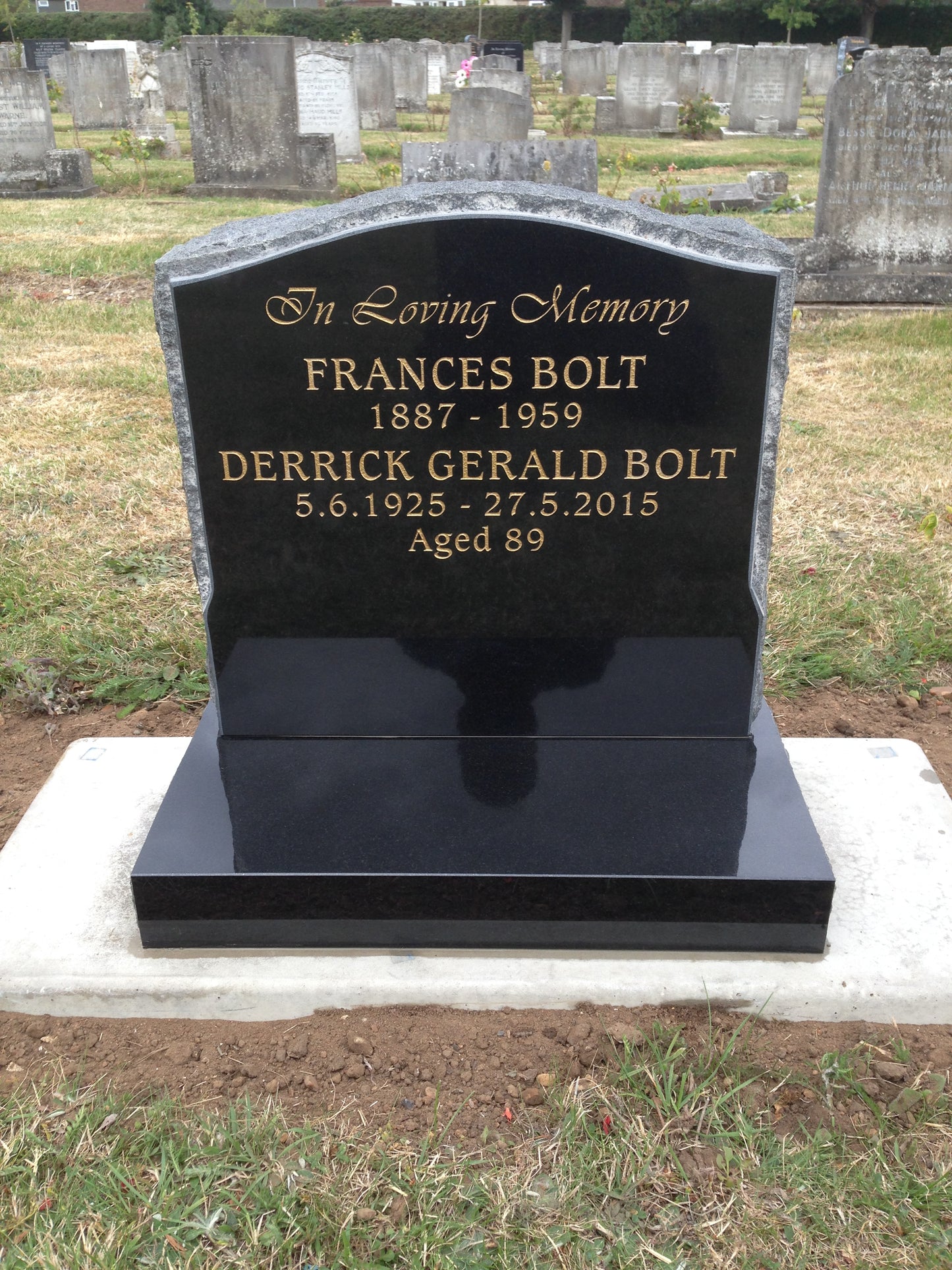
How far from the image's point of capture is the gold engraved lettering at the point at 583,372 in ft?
7.20

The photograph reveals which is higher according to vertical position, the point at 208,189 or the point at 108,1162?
the point at 208,189

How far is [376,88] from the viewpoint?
18.8 m

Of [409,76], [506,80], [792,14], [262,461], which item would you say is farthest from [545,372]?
[792,14]

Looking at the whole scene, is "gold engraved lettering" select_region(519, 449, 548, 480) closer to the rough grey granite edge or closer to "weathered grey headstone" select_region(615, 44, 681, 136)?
the rough grey granite edge

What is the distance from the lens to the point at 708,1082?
76.5 inches

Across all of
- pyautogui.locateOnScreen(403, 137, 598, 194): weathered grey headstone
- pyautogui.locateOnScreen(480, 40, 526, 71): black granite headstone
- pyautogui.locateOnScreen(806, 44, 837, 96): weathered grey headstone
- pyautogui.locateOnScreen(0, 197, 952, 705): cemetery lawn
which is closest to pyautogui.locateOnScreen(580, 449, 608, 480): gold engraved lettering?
pyautogui.locateOnScreen(0, 197, 952, 705): cemetery lawn

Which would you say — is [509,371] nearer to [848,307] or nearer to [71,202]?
[848,307]

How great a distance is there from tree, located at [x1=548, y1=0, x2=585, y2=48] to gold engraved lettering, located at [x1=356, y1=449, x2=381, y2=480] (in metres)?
33.0

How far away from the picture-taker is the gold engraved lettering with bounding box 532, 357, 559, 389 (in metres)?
2.20

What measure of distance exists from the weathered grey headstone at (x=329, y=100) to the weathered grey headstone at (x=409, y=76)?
8415 millimetres

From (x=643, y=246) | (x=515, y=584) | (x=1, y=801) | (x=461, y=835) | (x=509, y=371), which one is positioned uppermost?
(x=643, y=246)

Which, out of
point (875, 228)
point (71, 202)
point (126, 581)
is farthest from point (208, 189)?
point (126, 581)

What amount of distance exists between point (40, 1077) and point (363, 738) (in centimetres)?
96

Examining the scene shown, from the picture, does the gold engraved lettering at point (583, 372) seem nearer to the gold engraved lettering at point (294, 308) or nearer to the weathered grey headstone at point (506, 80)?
the gold engraved lettering at point (294, 308)
